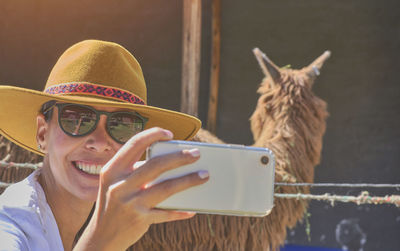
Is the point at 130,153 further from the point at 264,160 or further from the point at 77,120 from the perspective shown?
the point at 77,120

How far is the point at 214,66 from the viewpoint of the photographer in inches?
241

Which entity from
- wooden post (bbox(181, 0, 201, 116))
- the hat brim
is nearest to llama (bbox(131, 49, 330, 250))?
wooden post (bbox(181, 0, 201, 116))

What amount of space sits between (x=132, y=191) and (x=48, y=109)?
742 mm

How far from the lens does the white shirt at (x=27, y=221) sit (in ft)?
3.39

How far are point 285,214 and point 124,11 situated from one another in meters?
3.72

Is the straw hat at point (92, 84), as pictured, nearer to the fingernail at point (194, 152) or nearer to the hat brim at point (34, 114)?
the hat brim at point (34, 114)

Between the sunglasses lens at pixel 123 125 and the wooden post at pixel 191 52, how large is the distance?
338 centimetres

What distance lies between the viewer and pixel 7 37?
246 inches

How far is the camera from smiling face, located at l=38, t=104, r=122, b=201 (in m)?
1.27

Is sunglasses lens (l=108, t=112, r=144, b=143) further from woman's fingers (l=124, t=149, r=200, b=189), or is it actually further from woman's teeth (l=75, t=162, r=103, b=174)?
woman's fingers (l=124, t=149, r=200, b=189)

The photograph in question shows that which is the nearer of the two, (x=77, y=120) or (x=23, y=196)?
(x=23, y=196)

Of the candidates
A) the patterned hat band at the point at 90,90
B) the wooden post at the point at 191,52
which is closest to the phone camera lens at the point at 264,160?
the patterned hat band at the point at 90,90

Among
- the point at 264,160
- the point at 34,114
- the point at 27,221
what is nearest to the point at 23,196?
the point at 27,221

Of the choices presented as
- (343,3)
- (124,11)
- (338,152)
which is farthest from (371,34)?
(124,11)
